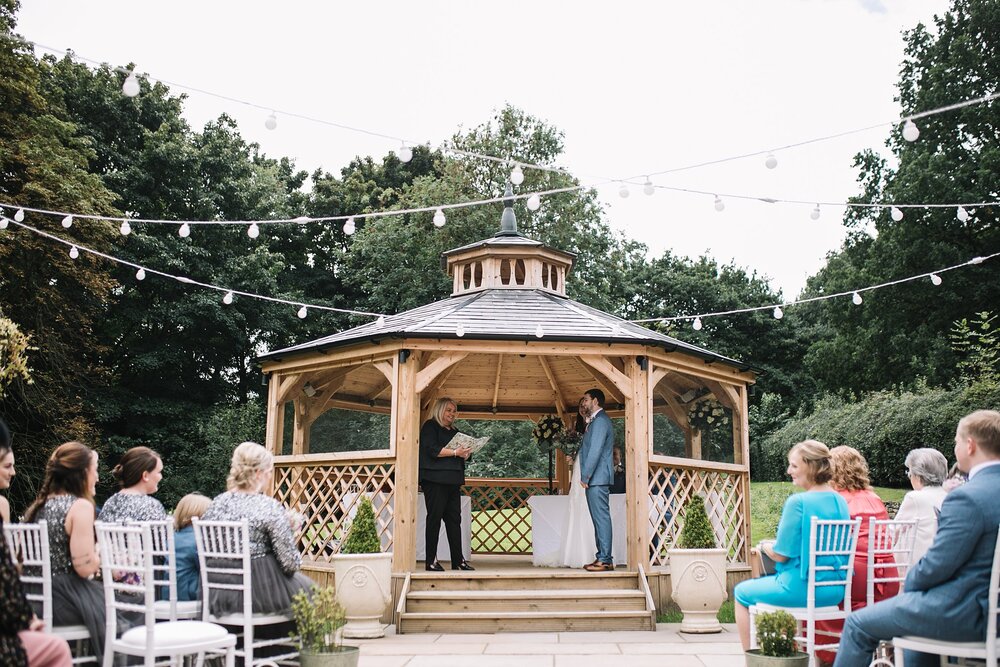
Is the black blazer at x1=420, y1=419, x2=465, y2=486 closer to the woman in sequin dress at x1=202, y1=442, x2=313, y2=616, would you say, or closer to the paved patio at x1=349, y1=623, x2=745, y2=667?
the paved patio at x1=349, y1=623, x2=745, y2=667

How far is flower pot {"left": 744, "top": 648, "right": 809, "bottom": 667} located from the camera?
339 cm

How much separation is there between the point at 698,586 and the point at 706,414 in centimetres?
333

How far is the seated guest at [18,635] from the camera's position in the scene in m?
2.26

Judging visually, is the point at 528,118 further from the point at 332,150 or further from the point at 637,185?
the point at 637,185

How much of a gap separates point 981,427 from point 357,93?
14.6 metres

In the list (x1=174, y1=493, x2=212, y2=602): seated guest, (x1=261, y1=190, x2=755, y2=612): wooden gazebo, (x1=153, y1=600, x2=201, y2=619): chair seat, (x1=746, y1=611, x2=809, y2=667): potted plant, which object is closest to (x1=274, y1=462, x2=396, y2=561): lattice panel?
(x1=261, y1=190, x2=755, y2=612): wooden gazebo

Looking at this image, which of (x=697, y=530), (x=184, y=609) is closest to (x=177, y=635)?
(x=184, y=609)

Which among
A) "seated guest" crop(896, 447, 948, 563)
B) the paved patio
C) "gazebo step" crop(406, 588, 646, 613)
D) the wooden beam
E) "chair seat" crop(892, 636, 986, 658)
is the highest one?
the wooden beam

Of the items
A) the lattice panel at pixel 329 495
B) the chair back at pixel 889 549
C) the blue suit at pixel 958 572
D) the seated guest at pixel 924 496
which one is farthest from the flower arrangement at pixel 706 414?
the blue suit at pixel 958 572

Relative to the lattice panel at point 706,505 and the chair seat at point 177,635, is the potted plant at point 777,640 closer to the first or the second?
the chair seat at point 177,635

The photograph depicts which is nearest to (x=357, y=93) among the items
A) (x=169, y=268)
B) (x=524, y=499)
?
(x=169, y=268)

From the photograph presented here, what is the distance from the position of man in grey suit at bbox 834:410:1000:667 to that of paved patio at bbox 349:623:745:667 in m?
2.45

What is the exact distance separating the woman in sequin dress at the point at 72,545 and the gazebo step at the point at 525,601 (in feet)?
12.1

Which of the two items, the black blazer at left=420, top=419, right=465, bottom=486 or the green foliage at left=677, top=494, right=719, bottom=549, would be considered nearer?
the green foliage at left=677, top=494, right=719, bottom=549
